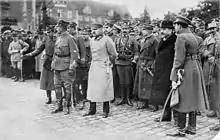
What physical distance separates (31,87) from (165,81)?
5.92 meters

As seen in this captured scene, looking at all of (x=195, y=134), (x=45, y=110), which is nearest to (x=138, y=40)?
(x=45, y=110)

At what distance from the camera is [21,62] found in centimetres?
1219

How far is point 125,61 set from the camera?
8023mm

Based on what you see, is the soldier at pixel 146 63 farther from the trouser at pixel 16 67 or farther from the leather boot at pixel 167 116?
the trouser at pixel 16 67

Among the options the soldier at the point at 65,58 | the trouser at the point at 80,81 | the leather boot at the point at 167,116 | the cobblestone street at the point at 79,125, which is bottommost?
the cobblestone street at the point at 79,125

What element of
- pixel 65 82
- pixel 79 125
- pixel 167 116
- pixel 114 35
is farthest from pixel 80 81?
pixel 167 116

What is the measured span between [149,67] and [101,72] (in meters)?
1.37

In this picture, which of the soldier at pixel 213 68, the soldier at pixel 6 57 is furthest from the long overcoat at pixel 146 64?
the soldier at pixel 6 57

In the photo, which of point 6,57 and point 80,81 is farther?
point 6,57

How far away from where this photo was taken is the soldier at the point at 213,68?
6148mm

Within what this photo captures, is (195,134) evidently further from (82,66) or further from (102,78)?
(82,66)

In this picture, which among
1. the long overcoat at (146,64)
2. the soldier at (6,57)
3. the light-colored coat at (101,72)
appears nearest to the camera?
the light-colored coat at (101,72)

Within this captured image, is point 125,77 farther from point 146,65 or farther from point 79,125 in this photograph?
point 79,125

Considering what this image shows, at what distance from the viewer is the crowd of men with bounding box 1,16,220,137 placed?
16.8 feet
